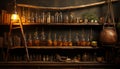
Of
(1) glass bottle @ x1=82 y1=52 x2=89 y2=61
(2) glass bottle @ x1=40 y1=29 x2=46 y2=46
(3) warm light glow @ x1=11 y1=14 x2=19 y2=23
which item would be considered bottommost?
(1) glass bottle @ x1=82 y1=52 x2=89 y2=61

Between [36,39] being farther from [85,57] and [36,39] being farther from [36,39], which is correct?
[85,57]

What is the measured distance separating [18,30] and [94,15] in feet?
5.92

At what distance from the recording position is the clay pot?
15.7 ft

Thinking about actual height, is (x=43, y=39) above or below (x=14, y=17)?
below

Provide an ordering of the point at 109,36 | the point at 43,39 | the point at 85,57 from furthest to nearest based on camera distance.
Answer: the point at 43,39, the point at 85,57, the point at 109,36

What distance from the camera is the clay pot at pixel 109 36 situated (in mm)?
4773

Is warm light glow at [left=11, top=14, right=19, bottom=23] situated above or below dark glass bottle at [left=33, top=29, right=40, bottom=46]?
above

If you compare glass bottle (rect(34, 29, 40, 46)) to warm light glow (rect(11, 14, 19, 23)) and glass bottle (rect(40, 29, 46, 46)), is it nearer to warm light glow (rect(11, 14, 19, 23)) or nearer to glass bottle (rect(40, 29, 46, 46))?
glass bottle (rect(40, 29, 46, 46))

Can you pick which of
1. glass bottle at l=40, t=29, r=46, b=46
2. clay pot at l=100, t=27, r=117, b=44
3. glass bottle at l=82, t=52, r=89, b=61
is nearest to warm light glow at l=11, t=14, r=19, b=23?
glass bottle at l=40, t=29, r=46, b=46

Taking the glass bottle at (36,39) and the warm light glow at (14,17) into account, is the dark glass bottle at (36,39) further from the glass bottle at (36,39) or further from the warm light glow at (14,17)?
the warm light glow at (14,17)

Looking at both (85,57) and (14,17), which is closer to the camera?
(14,17)

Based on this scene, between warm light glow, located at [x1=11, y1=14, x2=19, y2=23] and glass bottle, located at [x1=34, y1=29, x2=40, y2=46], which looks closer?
warm light glow, located at [x1=11, y1=14, x2=19, y2=23]

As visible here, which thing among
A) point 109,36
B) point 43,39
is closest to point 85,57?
point 109,36

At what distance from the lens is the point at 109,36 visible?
4.78 meters
